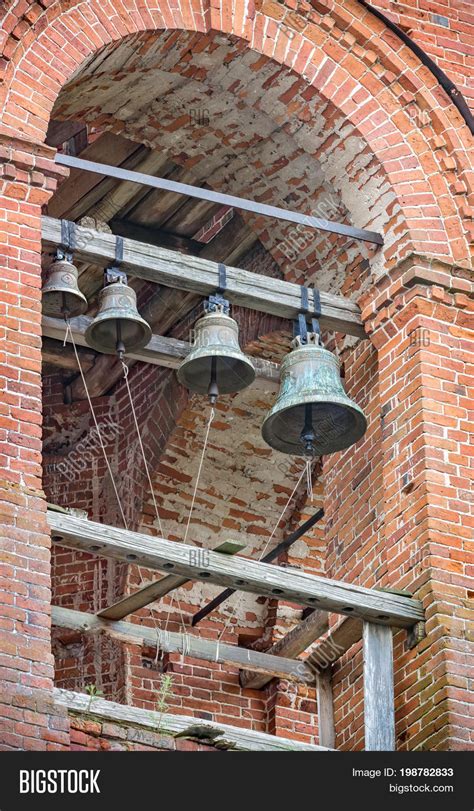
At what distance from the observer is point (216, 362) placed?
45.1 feet

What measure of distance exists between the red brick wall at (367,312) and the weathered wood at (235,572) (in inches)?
8.1

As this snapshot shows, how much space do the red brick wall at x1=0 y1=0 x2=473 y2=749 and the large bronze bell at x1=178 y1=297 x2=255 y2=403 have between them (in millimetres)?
952

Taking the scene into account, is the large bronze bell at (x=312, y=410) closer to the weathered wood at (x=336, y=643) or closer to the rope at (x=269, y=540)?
the weathered wood at (x=336, y=643)

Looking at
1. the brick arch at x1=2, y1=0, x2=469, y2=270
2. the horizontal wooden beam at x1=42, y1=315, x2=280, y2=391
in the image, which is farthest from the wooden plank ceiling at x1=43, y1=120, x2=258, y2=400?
the horizontal wooden beam at x1=42, y1=315, x2=280, y2=391

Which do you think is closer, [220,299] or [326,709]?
[220,299]

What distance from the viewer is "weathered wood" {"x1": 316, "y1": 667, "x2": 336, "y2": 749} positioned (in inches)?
558

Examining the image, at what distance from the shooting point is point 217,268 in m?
14.1

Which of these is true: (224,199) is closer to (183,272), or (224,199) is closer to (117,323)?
(183,272)

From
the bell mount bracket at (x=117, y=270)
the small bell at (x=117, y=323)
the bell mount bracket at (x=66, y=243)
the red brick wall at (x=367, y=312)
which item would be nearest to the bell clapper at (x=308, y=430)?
the red brick wall at (x=367, y=312)

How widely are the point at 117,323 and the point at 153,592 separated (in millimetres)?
1447

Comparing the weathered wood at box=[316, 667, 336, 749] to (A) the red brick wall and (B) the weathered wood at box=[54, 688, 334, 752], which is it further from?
(B) the weathered wood at box=[54, 688, 334, 752]

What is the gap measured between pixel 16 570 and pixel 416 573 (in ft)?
7.64

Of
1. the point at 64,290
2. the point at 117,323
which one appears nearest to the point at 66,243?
the point at 64,290

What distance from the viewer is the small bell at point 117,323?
44.8ft
